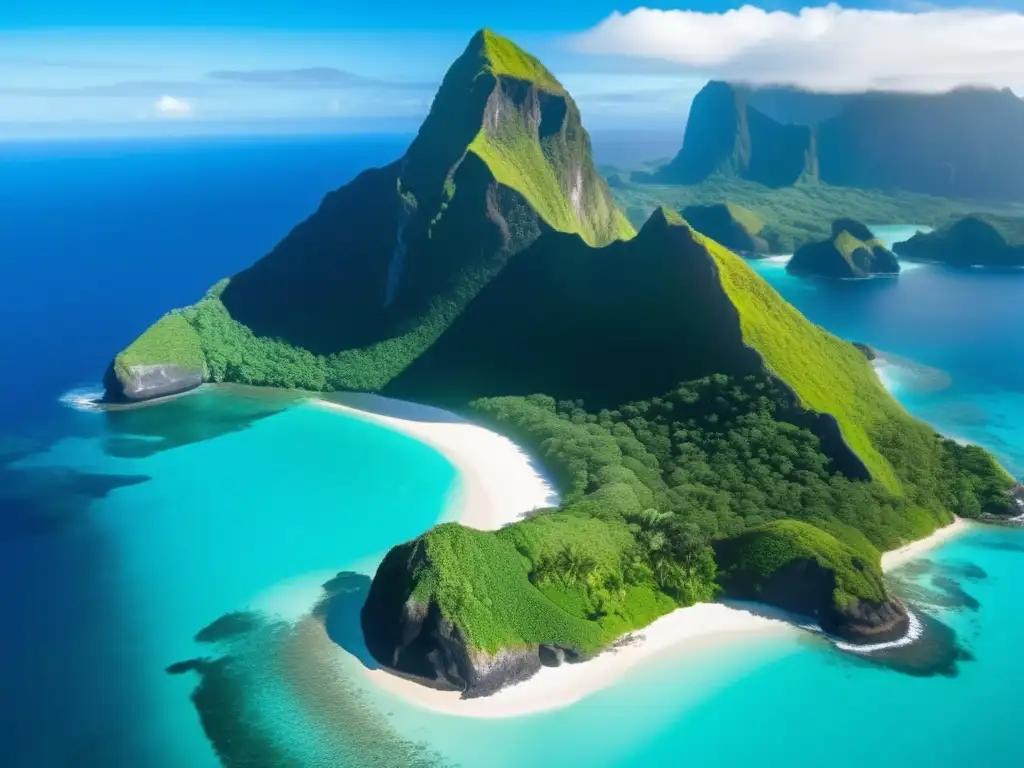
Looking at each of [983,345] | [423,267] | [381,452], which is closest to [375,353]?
[423,267]

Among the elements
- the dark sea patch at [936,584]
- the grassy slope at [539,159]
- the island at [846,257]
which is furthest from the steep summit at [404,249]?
the island at [846,257]

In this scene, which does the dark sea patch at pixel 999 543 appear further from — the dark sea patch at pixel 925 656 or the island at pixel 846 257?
the island at pixel 846 257

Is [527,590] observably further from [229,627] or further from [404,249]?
[404,249]

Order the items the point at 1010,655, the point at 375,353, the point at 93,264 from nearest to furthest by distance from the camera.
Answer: the point at 1010,655
the point at 375,353
the point at 93,264

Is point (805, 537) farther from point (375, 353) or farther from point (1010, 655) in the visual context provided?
point (375, 353)

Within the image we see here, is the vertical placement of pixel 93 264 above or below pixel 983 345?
above

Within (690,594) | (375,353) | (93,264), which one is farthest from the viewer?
(93,264)

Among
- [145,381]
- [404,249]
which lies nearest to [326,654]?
[145,381]

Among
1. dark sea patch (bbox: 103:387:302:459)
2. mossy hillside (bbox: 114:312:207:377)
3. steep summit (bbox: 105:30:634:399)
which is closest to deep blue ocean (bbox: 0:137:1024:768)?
dark sea patch (bbox: 103:387:302:459)
